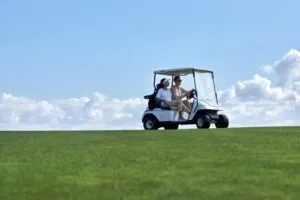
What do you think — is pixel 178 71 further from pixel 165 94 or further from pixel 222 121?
pixel 222 121

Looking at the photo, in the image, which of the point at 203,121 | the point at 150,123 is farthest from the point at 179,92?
the point at 150,123

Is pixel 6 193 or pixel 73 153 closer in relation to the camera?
pixel 6 193

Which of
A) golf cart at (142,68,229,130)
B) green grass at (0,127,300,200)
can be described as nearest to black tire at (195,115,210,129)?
golf cart at (142,68,229,130)

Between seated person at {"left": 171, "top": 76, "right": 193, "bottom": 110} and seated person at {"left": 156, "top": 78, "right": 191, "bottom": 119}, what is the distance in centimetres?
16

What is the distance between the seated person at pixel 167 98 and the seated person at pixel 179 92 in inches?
6.3

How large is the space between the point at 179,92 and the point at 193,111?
1173 mm

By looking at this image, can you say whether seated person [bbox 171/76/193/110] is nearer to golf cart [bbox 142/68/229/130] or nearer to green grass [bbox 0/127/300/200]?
golf cart [bbox 142/68/229/130]

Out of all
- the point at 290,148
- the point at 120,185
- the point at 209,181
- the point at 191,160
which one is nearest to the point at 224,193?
the point at 209,181

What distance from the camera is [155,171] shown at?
34.4 ft

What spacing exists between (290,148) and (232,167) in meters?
3.22

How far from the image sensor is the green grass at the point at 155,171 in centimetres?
901

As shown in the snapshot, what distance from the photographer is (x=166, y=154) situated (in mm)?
12633

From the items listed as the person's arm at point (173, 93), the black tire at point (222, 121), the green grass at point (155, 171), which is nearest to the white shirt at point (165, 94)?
the person's arm at point (173, 93)

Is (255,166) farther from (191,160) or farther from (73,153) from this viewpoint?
(73,153)
